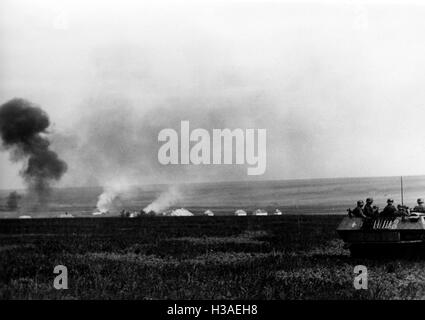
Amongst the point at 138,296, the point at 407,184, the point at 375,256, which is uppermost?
the point at 407,184

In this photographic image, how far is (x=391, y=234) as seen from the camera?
56.3 ft

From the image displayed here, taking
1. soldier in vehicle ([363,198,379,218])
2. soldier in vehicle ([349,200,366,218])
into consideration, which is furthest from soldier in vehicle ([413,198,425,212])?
soldier in vehicle ([349,200,366,218])

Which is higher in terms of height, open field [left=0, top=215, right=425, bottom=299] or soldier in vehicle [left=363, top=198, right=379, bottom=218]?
soldier in vehicle [left=363, top=198, right=379, bottom=218]

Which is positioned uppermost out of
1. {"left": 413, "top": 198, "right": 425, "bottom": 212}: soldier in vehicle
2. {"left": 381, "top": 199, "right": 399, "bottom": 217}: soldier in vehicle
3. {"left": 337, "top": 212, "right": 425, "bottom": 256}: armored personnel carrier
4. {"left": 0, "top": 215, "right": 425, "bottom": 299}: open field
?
{"left": 413, "top": 198, "right": 425, "bottom": 212}: soldier in vehicle

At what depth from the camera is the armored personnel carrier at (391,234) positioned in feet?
56.2

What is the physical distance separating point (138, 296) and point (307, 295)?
12.6ft

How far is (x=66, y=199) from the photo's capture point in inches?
1082

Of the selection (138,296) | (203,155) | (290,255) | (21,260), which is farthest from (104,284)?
(290,255)

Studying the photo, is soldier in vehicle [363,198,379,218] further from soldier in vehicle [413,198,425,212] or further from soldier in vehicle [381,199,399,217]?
soldier in vehicle [413,198,425,212]

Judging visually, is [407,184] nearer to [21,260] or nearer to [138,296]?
[138,296]

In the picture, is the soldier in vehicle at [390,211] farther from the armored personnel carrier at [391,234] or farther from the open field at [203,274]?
the open field at [203,274]

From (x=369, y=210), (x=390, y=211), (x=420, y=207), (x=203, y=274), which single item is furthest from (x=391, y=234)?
(x=203, y=274)

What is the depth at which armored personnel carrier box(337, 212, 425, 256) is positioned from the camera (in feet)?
56.2

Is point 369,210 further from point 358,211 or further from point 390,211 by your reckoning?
point 390,211
